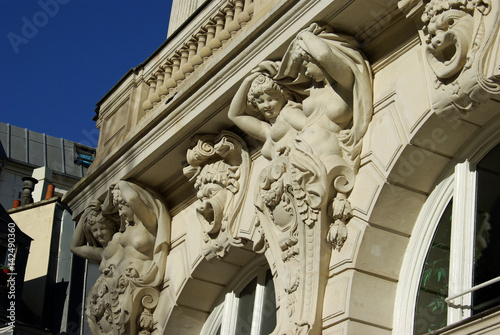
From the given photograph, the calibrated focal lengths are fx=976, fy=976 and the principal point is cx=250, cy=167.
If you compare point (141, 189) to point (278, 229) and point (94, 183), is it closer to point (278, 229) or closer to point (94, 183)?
point (94, 183)

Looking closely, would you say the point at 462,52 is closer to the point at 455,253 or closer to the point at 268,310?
the point at 455,253

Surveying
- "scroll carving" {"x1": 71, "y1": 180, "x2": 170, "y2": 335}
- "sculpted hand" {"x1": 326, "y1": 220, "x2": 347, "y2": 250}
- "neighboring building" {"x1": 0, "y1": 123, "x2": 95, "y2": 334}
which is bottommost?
"sculpted hand" {"x1": 326, "y1": 220, "x2": 347, "y2": 250}

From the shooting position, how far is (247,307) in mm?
8469

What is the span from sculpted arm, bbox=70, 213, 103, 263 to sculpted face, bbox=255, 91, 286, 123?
3.07 meters

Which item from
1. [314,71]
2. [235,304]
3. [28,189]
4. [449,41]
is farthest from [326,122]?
[28,189]

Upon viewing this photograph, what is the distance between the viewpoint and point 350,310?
20.9 feet

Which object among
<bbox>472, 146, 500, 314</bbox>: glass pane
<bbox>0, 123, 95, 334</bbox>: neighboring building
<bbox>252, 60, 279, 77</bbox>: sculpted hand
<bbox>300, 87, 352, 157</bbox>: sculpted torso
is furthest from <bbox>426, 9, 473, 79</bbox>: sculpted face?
<bbox>0, 123, 95, 334</bbox>: neighboring building

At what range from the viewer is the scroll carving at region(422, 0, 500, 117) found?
19.0 feet

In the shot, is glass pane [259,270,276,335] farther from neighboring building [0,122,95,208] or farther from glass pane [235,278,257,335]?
neighboring building [0,122,95,208]

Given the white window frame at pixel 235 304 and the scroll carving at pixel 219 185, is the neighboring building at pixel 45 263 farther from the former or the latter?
the scroll carving at pixel 219 185

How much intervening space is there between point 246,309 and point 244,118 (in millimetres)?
1714

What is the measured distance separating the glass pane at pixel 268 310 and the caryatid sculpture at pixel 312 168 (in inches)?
30.0

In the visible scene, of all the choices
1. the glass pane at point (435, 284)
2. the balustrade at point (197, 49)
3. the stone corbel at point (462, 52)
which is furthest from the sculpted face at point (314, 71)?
the balustrade at point (197, 49)

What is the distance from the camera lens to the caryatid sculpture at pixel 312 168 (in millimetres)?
6723
